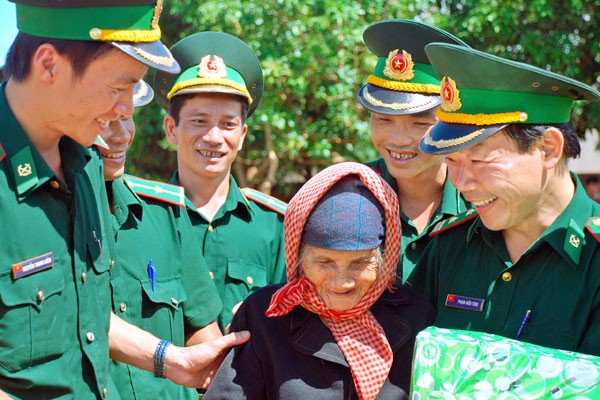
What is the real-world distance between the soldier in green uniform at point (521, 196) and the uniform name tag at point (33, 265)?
1390 mm

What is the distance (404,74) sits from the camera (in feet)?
13.8

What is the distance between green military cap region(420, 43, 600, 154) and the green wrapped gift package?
753mm

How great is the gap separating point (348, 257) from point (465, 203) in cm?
162

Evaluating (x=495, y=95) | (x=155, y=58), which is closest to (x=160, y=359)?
(x=155, y=58)

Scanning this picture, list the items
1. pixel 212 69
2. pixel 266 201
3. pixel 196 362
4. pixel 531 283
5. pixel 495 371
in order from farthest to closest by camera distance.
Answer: pixel 266 201 → pixel 212 69 → pixel 196 362 → pixel 531 283 → pixel 495 371

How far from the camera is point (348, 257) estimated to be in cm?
273

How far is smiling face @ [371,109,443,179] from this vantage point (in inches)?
161

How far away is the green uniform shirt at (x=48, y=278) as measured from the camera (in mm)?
2494

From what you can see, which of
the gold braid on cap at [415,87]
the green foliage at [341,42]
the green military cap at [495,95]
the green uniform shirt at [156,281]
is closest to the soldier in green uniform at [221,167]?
the green uniform shirt at [156,281]

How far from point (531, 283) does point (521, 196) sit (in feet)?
1.08

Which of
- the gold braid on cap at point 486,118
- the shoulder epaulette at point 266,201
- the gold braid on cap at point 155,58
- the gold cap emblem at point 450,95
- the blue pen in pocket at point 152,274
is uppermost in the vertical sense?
the gold braid on cap at point 155,58

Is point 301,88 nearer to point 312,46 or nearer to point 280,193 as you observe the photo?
point 312,46

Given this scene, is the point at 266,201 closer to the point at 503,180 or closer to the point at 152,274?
the point at 152,274

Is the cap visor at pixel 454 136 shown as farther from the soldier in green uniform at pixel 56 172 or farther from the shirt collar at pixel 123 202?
the shirt collar at pixel 123 202
